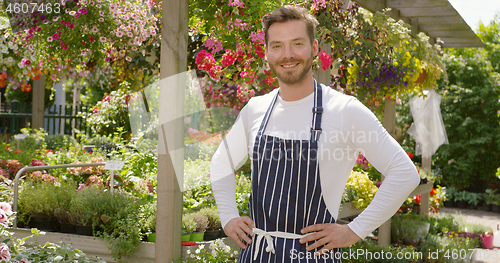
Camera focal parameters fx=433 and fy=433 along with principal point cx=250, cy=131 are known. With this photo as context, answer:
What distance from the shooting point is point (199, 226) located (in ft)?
8.83

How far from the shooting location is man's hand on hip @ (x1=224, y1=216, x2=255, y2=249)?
5.00 ft

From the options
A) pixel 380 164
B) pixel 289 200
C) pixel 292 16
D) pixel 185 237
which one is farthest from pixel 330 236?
pixel 185 237

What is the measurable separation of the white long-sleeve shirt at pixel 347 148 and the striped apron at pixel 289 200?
0.03 metres

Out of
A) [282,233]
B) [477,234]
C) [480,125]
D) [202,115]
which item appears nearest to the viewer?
[282,233]

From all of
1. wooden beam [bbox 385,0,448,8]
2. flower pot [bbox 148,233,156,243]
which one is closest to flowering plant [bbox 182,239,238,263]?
flower pot [bbox 148,233,156,243]

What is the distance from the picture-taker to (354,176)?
13.3 feet

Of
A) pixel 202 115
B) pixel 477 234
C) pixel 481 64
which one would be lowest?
pixel 477 234

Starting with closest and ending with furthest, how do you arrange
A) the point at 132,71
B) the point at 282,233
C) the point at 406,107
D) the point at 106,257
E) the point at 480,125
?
the point at 282,233 < the point at 106,257 < the point at 132,71 < the point at 480,125 < the point at 406,107

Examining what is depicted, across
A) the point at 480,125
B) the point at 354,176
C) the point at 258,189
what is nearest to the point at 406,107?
the point at 480,125

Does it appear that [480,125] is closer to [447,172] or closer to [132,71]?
[447,172]

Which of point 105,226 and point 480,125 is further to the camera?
point 480,125

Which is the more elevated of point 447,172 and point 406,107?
point 406,107

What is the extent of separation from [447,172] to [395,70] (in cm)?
725

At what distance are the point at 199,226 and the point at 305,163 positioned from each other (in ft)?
4.67
